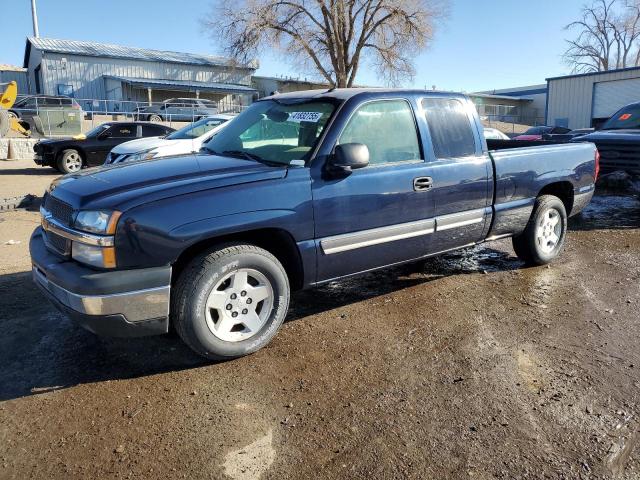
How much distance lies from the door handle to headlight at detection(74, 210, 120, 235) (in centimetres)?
233

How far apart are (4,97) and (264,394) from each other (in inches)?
781

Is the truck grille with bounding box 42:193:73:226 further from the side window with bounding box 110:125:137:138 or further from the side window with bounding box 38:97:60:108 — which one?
the side window with bounding box 38:97:60:108

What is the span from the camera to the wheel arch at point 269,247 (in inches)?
135

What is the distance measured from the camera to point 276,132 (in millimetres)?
4281

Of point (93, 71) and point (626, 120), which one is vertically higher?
point (93, 71)

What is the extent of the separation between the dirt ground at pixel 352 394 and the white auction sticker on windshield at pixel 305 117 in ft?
5.32

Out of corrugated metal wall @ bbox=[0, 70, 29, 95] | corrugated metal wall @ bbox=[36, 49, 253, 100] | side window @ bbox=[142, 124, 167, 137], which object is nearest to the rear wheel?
side window @ bbox=[142, 124, 167, 137]

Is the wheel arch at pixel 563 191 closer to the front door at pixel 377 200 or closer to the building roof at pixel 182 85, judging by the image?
the front door at pixel 377 200

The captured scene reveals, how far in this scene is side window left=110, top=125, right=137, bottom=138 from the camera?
14.7 m

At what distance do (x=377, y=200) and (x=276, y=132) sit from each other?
3.37ft

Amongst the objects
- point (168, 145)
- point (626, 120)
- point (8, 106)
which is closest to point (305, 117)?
point (168, 145)

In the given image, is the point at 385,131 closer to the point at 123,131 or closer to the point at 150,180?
the point at 150,180

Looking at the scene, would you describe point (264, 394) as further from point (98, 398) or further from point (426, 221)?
point (426, 221)

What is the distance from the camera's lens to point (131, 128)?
14.8m
